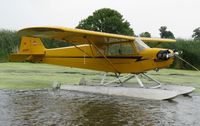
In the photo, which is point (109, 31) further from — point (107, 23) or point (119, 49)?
point (119, 49)

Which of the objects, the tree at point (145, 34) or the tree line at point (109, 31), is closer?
the tree line at point (109, 31)

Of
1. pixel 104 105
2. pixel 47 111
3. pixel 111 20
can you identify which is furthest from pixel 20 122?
pixel 111 20

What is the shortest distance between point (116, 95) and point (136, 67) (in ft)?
4.33

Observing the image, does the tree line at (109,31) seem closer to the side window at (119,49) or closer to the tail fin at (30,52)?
the tail fin at (30,52)

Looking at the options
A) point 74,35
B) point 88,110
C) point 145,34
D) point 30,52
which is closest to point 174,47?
point 30,52

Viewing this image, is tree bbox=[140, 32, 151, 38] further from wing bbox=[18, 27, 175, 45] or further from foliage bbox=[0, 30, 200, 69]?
wing bbox=[18, 27, 175, 45]

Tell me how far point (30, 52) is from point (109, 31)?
2352 cm

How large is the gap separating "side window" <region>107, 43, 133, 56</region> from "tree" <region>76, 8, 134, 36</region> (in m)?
24.1

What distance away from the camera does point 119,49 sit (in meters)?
13.7

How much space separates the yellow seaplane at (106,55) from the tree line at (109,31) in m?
5.22

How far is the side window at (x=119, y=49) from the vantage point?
1345 centimetres

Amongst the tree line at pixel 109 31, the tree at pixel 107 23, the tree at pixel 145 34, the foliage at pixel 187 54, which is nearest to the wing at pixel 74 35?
the tree line at pixel 109 31

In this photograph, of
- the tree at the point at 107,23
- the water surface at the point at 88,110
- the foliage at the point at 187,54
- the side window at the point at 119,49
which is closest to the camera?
the water surface at the point at 88,110

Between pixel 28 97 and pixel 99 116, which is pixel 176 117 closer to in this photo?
pixel 99 116
